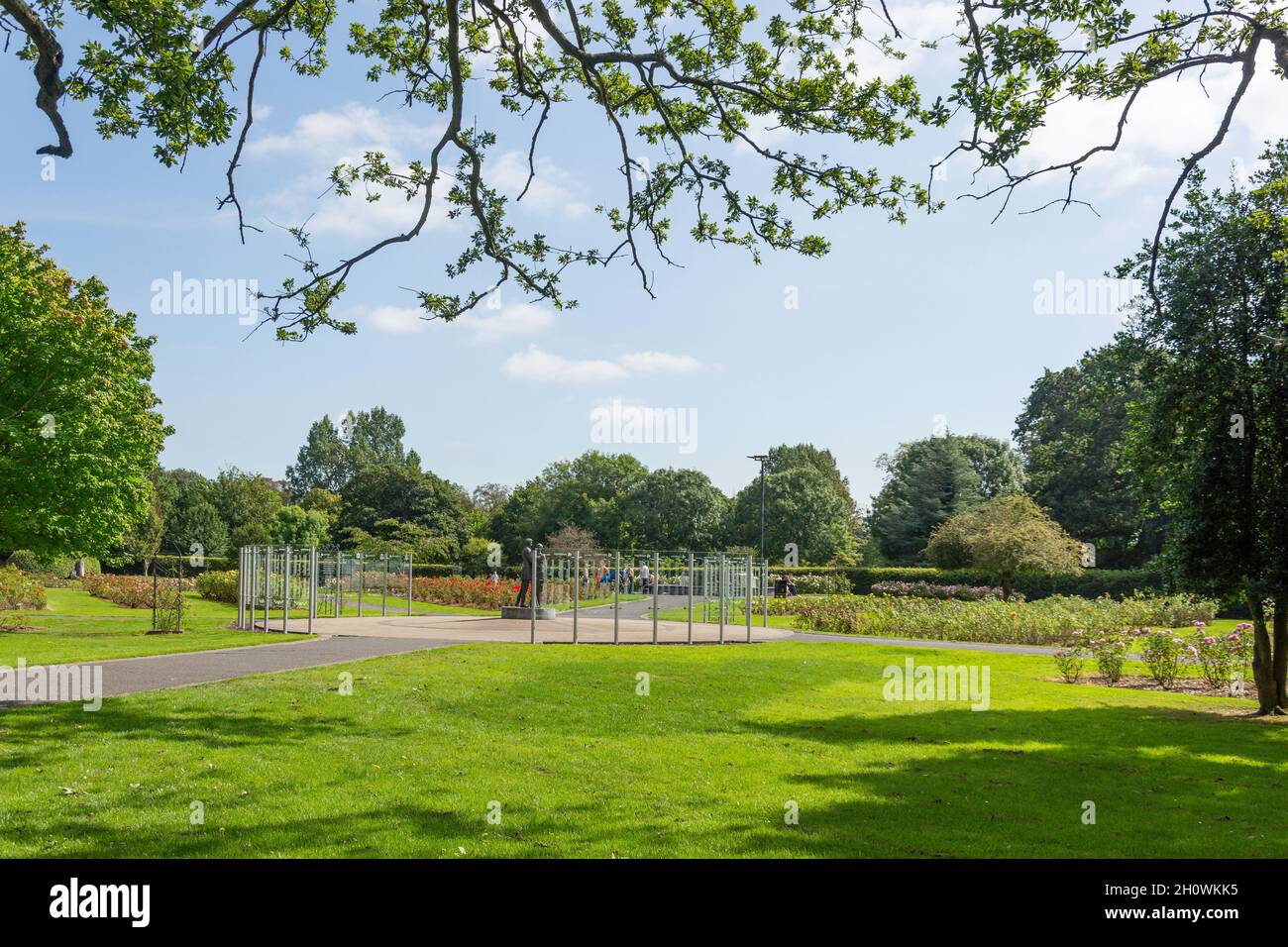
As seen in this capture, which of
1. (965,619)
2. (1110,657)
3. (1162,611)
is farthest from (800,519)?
(1110,657)

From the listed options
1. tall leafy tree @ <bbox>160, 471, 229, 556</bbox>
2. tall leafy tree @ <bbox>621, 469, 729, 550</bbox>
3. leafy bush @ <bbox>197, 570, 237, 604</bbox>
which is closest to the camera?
leafy bush @ <bbox>197, 570, 237, 604</bbox>

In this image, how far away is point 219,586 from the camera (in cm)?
3547

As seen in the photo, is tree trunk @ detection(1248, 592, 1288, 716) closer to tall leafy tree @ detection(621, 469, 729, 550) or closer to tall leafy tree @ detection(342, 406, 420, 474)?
tall leafy tree @ detection(621, 469, 729, 550)

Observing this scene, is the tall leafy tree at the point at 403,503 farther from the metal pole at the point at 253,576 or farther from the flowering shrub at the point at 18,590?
the metal pole at the point at 253,576

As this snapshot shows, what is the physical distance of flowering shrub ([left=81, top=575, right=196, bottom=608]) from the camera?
105 ft

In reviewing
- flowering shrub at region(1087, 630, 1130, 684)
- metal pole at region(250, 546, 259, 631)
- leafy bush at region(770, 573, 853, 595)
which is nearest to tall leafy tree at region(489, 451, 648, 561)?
leafy bush at region(770, 573, 853, 595)

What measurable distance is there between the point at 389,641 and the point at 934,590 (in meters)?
26.8

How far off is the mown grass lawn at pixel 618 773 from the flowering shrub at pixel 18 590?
17.2 meters

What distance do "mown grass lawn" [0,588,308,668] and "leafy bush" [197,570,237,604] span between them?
2.77 m

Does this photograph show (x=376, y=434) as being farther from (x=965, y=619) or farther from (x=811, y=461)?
(x=965, y=619)

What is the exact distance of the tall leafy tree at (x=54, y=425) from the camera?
2138cm

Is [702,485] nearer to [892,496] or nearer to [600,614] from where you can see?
[892,496]
